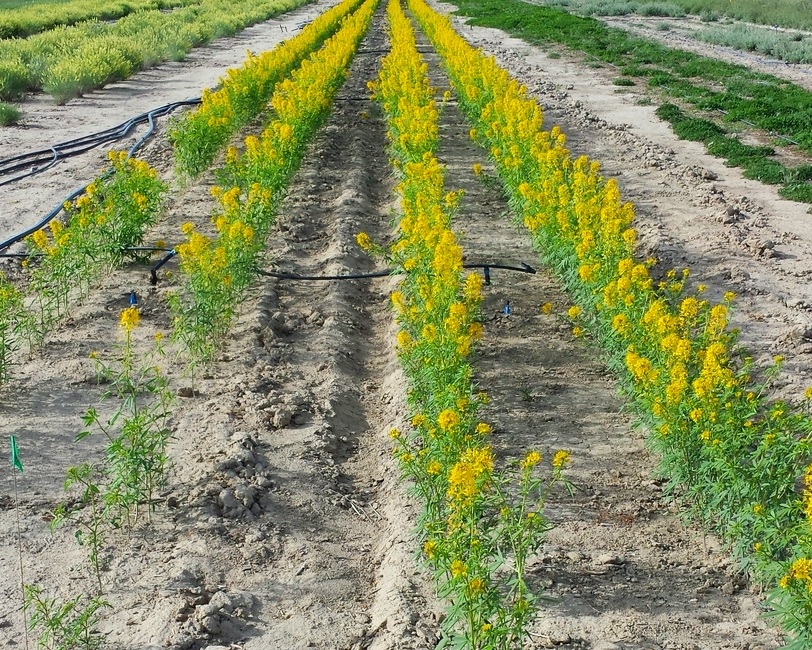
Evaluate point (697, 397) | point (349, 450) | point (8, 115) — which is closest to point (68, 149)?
point (8, 115)

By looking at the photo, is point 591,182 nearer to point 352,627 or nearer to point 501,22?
point 352,627

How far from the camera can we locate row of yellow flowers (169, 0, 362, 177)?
1152 cm

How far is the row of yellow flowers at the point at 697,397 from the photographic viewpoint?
4.40 m

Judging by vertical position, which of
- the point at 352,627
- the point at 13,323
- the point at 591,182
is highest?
the point at 591,182

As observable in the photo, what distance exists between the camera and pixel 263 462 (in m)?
5.98

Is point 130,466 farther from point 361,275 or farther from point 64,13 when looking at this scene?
point 64,13

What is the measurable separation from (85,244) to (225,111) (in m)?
4.89

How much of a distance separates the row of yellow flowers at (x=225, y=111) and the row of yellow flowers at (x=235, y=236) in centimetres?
48

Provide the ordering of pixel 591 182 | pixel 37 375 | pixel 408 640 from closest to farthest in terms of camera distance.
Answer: pixel 408 640 < pixel 37 375 < pixel 591 182

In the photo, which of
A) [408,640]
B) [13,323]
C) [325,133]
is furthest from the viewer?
[325,133]

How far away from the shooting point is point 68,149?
1445cm

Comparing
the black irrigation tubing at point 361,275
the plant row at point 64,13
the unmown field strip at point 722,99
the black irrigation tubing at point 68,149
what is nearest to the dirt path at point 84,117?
the black irrigation tubing at point 68,149

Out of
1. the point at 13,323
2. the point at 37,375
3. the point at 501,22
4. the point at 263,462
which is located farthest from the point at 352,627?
the point at 501,22

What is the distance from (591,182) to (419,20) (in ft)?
95.0
